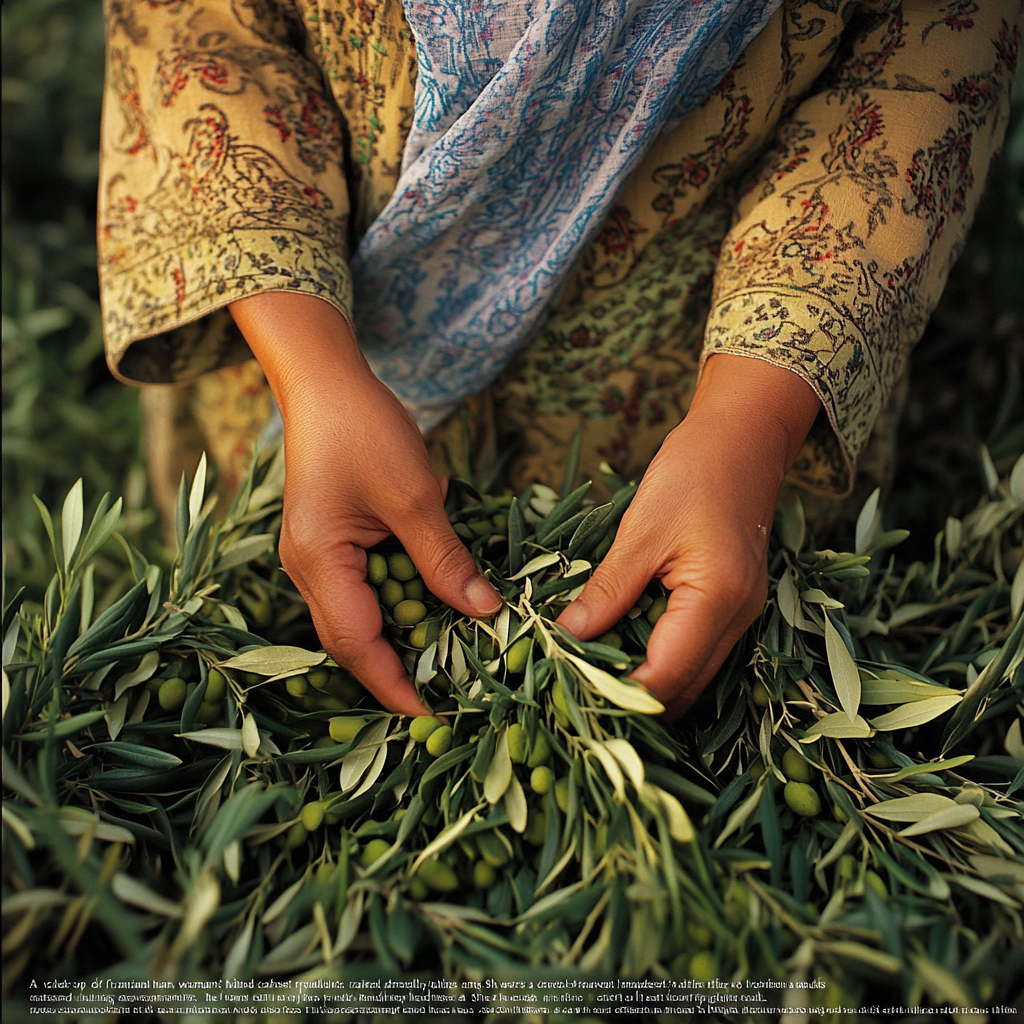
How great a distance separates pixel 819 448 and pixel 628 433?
0.36 metres

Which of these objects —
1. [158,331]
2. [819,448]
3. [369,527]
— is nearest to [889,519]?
[819,448]

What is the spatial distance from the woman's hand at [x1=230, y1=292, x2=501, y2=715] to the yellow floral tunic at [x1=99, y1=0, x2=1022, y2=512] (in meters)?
0.19

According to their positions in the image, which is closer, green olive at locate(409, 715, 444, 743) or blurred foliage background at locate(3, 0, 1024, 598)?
green olive at locate(409, 715, 444, 743)

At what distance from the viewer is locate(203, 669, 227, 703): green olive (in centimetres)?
80

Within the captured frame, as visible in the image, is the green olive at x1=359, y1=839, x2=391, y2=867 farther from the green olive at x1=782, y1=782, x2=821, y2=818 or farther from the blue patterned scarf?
the blue patterned scarf

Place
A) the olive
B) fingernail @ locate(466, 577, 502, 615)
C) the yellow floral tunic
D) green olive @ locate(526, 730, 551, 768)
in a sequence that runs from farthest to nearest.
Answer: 1. the yellow floral tunic
2. fingernail @ locate(466, 577, 502, 615)
3. green olive @ locate(526, 730, 551, 768)
4. the olive

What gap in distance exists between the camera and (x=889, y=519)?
1.08 m

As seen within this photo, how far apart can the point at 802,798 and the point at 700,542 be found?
10.5 inches

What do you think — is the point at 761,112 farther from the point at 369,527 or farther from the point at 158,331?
the point at 158,331

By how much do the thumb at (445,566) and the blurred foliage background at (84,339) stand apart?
88cm

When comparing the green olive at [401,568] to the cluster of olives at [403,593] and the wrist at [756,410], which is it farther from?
the wrist at [756,410]

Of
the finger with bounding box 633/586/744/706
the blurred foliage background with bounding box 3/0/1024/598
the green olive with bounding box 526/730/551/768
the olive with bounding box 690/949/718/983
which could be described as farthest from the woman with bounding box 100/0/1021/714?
the blurred foliage background with bounding box 3/0/1024/598

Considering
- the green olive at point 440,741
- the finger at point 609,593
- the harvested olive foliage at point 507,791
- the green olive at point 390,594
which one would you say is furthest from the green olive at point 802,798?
the green olive at point 390,594

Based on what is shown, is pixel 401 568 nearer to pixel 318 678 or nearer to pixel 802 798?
pixel 318 678
